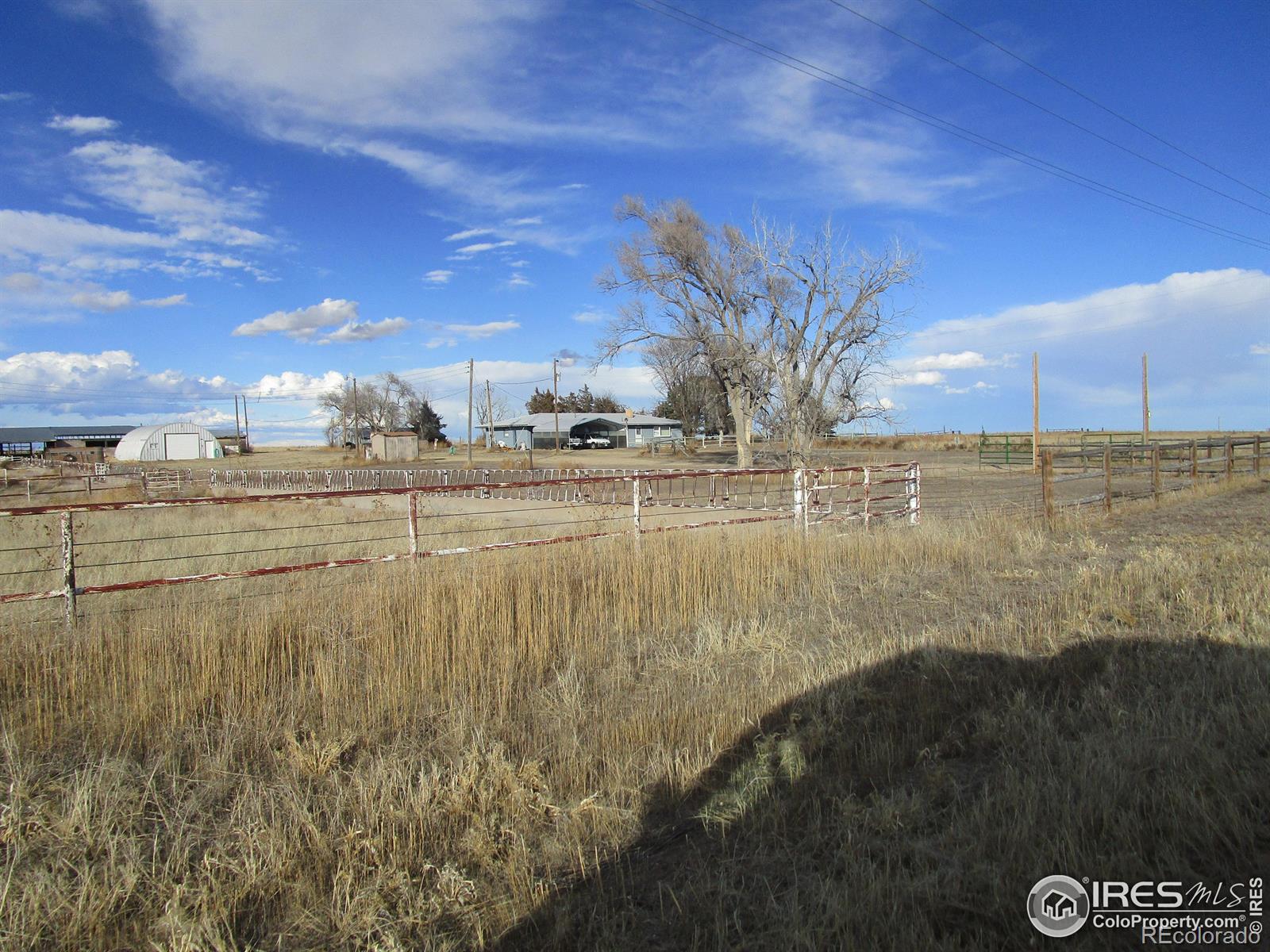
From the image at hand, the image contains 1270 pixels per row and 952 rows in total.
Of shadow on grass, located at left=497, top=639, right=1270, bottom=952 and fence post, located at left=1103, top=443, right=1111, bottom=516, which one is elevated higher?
fence post, located at left=1103, top=443, right=1111, bottom=516

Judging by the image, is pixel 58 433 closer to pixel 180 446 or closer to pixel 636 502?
pixel 180 446

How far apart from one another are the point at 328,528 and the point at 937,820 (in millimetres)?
15954

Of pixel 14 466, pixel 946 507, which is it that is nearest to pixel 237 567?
pixel 946 507

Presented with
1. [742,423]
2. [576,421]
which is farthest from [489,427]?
[742,423]

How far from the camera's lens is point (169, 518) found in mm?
20359

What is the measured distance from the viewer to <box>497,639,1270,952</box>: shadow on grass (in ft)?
8.32

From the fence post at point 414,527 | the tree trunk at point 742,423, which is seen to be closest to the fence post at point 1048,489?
the fence post at point 414,527

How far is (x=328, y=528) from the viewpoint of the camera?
1683 cm

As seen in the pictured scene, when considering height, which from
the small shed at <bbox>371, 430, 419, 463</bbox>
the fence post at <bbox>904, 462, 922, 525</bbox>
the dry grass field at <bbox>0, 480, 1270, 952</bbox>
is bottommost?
the dry grass field at <bbox>0, 480, 1270, 952</bbox>

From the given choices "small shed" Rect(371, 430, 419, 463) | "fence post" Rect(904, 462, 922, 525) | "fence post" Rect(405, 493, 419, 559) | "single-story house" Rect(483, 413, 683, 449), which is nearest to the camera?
"fence post" Rect(405, 493, 419, 559)

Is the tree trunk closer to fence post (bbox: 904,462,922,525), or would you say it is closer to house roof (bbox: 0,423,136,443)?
fence post (bbox: 904,462,922,525)

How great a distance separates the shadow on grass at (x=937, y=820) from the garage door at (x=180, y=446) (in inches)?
4053

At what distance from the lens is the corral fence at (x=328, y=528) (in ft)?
21.2

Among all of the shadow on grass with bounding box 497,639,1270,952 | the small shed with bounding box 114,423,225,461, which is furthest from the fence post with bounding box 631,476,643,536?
the small shed with bounding box 114,423,225,461
